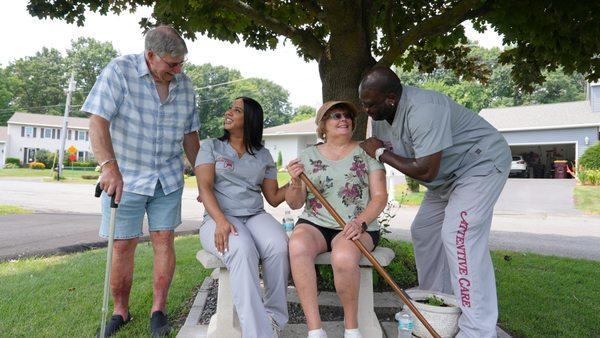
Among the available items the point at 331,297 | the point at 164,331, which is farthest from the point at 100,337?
the point at 331,297

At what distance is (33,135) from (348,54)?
5621 centimetres

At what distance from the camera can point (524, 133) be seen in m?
30.8

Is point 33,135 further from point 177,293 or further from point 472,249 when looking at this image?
point 472,249

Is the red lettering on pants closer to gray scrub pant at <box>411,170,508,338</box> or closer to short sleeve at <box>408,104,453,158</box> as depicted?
gray scrub pant at <box>411,170,508,338</box>

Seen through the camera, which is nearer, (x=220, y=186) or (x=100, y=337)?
(x=100, y=337)

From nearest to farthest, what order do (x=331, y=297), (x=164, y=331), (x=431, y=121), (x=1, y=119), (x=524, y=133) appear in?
1. (x=431, y=121)
2. (x=164, y=331)
3. (x=331, y=297)
4. (x=524, y=133)
5. (x=1, y=119)

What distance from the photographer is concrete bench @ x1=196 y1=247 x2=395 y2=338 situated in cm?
295

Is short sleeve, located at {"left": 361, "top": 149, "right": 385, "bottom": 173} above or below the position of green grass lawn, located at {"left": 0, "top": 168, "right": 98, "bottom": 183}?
above

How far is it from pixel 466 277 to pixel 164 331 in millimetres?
2098

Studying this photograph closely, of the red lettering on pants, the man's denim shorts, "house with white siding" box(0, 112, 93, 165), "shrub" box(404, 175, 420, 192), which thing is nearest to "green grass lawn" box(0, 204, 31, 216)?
the man's denim shorts

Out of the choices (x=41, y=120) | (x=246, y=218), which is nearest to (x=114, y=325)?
(x=246, y=218)

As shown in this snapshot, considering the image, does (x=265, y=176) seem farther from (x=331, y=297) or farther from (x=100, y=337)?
(x=100, y=337)

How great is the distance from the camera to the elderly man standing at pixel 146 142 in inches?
120

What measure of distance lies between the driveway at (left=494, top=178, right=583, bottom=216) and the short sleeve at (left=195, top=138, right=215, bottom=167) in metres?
13.2
